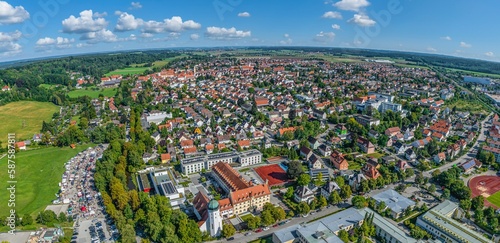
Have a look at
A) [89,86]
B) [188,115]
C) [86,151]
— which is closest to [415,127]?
[188,115]

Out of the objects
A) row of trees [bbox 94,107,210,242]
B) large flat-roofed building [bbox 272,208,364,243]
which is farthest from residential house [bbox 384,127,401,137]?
row of trees [bbox 94,107,210,242]

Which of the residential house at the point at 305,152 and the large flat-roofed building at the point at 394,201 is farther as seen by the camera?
the residential house at the point at 305,152

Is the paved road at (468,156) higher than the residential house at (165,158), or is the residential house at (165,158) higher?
the paved road at (468,156)

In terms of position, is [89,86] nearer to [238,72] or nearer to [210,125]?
[238,72]

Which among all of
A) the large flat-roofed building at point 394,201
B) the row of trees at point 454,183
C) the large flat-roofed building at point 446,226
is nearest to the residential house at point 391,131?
the row of trees at point 454,183

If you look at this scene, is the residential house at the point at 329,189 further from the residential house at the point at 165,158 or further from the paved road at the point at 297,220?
the residential house at the point at 165,158

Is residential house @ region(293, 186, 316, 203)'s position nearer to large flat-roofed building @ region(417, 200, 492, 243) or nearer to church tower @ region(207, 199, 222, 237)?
church tower @ region(207, 199, 222, 237)

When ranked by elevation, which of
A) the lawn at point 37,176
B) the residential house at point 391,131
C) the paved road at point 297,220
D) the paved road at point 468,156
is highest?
the residential house at point 391,131

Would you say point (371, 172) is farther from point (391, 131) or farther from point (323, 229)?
point (391, 131)
